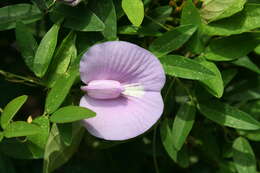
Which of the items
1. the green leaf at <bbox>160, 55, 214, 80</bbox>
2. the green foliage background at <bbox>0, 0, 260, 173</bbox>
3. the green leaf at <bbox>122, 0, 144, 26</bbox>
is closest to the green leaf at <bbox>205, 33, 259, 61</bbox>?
the green foliage background at <bbox>0, 0, 260, 173</bbox>

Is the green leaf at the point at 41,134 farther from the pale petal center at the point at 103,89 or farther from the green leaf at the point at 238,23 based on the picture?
the green leaf at the point at 238,23

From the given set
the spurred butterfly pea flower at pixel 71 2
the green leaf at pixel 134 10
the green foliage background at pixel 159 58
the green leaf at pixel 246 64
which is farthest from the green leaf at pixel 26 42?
the green leaf at pixel 246 64

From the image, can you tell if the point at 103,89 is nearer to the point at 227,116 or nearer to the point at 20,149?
the point at 20,149

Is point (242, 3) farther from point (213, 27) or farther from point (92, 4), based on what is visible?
point (92, 4)

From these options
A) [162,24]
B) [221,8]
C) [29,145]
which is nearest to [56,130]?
[29,145]

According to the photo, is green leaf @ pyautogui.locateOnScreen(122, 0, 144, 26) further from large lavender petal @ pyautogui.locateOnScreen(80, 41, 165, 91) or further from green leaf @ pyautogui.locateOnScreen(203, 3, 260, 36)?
green leaf @ pyautogui.locateOnScreen(203, 3, 260, 36)

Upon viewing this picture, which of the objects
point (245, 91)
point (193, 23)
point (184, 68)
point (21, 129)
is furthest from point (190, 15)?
point (21, 129)
